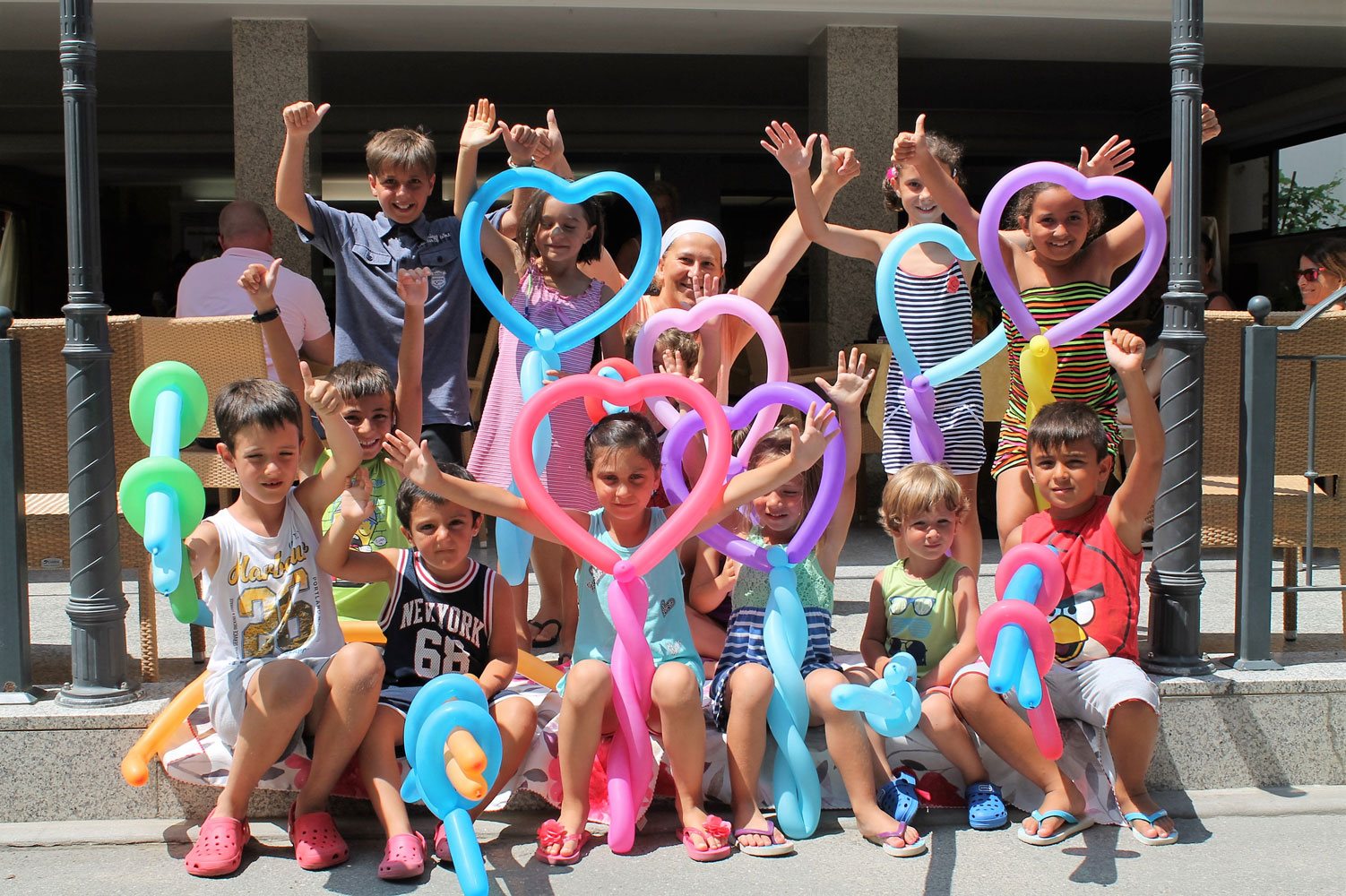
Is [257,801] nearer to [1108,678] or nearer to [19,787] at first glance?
[19,787]

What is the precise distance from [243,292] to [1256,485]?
362cm

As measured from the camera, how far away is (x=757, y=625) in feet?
11.0

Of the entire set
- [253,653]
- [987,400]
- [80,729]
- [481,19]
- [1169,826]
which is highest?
[481,19]

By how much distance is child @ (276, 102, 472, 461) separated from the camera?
13.0 ft

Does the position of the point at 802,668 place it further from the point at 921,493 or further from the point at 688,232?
the point at 688,232

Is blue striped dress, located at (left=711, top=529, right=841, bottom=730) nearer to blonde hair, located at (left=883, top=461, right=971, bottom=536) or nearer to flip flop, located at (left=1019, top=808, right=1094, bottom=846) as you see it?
blonde hair, located at (left=883, top=461, right=971, bottom=536)

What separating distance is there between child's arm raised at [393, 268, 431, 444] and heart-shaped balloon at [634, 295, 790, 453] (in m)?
0.64

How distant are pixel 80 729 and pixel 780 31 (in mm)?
5484

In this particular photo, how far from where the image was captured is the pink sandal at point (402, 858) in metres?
2.91

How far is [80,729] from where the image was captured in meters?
3.27

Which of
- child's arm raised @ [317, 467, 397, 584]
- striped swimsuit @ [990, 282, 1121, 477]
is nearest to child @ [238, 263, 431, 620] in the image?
child's arm raised @ [317, 467, 397, 584]

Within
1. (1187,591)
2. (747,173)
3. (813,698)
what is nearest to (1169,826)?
(1187,591)

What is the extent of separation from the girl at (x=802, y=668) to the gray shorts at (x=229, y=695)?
1.05m

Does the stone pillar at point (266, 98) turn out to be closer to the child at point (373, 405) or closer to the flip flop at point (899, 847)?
the child at point (373, 405)
